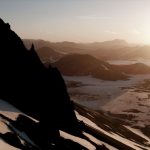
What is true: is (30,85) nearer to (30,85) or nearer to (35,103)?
(30,85)

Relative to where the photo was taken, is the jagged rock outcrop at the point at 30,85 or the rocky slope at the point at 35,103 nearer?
the rocky slope at the point at 35,103

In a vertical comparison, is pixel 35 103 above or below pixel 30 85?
below

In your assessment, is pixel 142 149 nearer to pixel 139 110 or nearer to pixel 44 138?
pixel 44 138

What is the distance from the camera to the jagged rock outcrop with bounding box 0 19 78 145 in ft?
145

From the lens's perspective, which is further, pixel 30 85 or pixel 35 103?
pixel 30 85

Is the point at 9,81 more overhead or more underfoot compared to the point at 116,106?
more overhead

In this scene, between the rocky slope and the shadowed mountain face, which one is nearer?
the rocky slope

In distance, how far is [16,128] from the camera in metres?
33.1

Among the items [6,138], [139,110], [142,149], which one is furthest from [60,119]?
[139,110]

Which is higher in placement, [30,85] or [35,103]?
[30,85]

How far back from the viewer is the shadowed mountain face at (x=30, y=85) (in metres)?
44.2

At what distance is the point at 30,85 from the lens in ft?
154

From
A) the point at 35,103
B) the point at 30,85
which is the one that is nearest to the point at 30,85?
the point at 30,85

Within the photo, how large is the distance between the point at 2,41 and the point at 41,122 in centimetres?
1635
